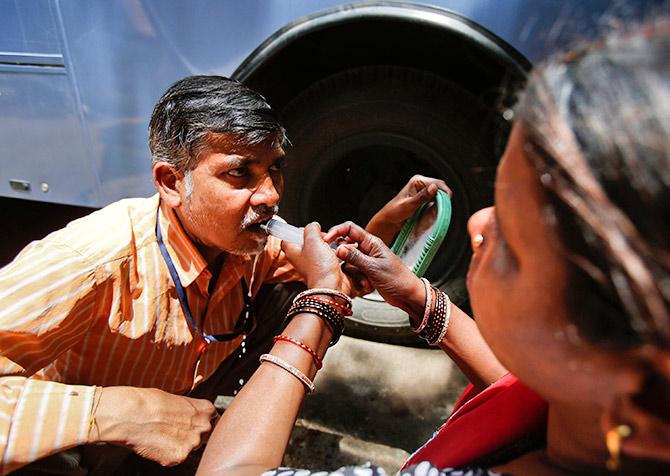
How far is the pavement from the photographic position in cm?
189

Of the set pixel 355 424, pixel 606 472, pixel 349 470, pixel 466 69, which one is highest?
pixel 466 69

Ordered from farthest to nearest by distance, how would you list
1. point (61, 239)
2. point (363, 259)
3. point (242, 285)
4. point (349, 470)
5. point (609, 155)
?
1. point (242, 285)
2. point (363, 259)
3. point (61, 239)
4. point (349, 470)
5. point (609, 155)

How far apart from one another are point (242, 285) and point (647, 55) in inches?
53.8

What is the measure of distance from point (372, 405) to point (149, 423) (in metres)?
1.19

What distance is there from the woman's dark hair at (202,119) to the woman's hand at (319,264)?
1.02ft

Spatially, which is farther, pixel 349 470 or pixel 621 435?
pixel 349 470

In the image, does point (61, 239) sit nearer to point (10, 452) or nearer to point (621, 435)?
point (10, 452)

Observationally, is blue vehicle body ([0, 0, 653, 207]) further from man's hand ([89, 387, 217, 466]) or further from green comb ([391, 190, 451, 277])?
man's hand ([89, 387, 217, 466])

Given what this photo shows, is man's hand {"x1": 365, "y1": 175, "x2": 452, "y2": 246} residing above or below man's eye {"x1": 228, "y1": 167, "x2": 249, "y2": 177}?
below

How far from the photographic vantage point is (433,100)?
6.54 feet

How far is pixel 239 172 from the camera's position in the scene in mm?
1323

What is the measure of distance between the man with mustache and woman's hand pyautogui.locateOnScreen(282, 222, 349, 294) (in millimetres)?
179

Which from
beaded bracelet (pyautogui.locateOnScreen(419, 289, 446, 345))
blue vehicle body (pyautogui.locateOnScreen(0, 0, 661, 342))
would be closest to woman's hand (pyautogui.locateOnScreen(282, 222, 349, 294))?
beaded bracelet (pyautogui.locateOnScreen(419, 289, 446, 345))

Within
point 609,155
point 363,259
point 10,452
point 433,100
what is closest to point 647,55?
point 609,155
